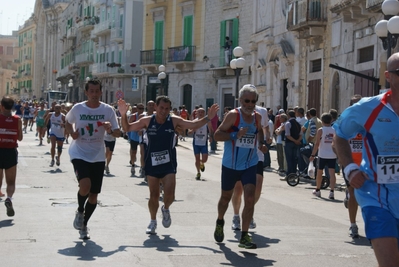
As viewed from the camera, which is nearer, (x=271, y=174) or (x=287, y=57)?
(x=271, y=174)

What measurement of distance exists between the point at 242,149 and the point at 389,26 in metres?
7.35

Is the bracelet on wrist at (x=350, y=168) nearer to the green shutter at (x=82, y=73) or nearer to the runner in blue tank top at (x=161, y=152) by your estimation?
the runner in blue tank top at (x=161, y=152)

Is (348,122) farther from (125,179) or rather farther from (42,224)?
(125,179)

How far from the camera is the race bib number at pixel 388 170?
17.1 ft

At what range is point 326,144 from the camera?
49.9 feet

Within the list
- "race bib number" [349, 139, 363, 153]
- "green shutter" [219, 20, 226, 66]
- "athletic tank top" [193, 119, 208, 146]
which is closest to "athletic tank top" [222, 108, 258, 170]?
"race bib number" [349, 139, 363, 153]

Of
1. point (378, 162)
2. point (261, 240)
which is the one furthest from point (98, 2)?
point (378, 162)

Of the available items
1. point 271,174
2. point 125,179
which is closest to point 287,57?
point 271,174

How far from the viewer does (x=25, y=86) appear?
124m

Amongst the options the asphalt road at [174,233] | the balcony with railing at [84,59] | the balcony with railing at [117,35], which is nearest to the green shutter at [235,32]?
the balcony with railing at [117,35]

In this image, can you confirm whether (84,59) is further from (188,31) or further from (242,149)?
(242,149)

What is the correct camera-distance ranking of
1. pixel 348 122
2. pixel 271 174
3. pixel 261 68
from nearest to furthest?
pixel 348 122
pixel 271 174
pixel 261 68

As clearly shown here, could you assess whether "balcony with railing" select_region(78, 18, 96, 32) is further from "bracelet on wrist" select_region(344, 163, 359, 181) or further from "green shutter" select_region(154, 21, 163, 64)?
"bracelet on wrist" select_region(344, 163, 359, 181)

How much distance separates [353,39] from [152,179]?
1892cm
